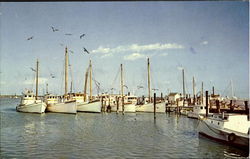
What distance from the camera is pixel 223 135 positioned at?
59.9ft

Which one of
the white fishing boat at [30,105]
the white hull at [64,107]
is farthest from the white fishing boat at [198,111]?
the white fishing boat at [30,105]

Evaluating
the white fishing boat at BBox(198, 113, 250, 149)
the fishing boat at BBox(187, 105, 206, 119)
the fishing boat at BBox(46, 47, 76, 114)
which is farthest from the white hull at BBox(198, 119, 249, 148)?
the fishing boat at BBox(46, 47, 76, 114)

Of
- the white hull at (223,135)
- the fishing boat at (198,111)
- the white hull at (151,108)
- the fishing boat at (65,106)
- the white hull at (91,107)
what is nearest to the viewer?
the white hull at (223,135)

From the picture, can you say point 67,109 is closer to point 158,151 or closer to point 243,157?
point 158,151

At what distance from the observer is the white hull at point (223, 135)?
54.0ft

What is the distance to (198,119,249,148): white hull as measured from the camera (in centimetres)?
1647

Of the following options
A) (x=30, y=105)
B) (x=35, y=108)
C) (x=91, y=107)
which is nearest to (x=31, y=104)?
(x=30, y=105)

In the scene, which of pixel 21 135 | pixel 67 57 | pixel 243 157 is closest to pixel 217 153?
pixel 243 157

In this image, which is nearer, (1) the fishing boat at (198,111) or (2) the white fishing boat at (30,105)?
(1) the fishing boat at (198,111)

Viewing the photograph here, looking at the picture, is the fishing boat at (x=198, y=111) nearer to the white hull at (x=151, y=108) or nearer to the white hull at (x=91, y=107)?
the white hull at (x=151, y=108)

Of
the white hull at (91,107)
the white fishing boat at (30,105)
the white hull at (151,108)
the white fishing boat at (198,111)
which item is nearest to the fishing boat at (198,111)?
the white fishing boat at (198,111)

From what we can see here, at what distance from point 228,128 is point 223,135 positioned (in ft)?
3.24

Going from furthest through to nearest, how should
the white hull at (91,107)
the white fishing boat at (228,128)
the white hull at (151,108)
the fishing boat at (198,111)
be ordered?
the white hull at (151,108) < the white hull at (91,107) < the fishing boat at (198,111) < the white fishing boat at (228,128)

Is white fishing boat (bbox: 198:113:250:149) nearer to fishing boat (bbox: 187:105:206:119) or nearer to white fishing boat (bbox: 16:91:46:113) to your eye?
fishing boat (bbox: 187:105:206:119)
